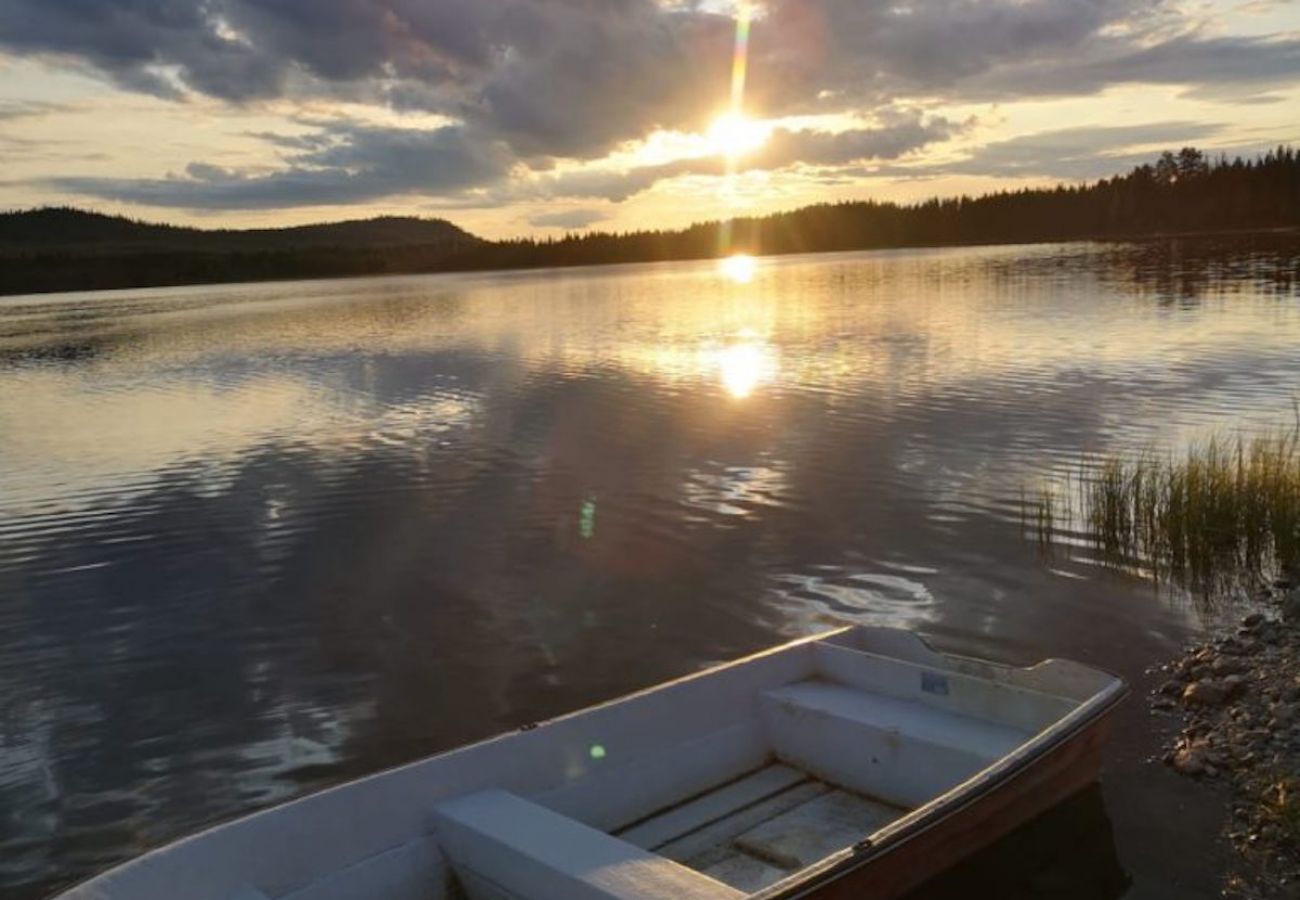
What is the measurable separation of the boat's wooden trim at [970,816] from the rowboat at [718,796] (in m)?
0.02

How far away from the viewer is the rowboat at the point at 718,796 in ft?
21.3

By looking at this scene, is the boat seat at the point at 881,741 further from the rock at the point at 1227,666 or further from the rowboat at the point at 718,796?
the rock at the point at 1227,666

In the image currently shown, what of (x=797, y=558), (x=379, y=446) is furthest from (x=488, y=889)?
(x=379, y=446)

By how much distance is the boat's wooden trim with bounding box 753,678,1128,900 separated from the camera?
636 cm

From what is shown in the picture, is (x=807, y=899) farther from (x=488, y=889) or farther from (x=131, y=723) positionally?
(x=131, y=723)

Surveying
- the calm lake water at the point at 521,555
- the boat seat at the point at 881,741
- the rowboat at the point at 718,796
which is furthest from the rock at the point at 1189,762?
the boat seat at the point at 881,741

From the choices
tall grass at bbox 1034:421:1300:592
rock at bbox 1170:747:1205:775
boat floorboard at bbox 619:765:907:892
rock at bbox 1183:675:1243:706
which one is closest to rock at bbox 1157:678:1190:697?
rock at bbox 1183:675:1243:706

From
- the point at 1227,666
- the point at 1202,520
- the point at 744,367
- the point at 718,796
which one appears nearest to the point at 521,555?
the point at 718,796

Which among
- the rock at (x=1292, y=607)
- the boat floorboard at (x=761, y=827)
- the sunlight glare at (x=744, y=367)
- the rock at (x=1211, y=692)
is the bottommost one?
the boat floorboard at (x=761, y=827)

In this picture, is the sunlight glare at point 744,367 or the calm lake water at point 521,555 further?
the sunlight glare at point 744,367

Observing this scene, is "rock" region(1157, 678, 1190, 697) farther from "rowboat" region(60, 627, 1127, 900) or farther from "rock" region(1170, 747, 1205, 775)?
"rowboat" region(60, 627, 1127, 900)

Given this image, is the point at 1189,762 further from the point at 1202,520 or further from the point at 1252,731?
the point at 1202,520

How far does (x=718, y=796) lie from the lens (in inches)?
344

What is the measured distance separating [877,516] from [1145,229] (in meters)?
186
